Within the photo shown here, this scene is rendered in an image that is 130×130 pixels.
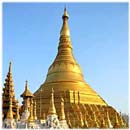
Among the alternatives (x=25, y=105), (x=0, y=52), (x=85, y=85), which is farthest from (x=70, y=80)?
(x=0, y=52)

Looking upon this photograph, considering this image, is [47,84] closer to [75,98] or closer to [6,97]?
[75,98]

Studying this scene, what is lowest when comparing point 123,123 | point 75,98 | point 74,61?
point 123,123

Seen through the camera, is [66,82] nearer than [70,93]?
No

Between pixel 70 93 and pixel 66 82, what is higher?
pixel 66 82

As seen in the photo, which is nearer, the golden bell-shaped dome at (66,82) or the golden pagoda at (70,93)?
the golden pagoda at (70,93)

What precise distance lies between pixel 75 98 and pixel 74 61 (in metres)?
1.58

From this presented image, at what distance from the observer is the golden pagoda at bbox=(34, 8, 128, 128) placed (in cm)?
1141

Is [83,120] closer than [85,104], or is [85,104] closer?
[83,120]

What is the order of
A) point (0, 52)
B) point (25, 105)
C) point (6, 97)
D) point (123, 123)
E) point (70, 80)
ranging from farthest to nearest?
point (70, 80) < point (123, 123) < point (6, 97) < point (25, 105) < point (0, 52)

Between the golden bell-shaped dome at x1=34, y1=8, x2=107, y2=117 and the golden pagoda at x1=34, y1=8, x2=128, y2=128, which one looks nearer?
the golden pagoda at x1=34, y1=8, x2=128, y2=128

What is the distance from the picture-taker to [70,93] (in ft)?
39.8

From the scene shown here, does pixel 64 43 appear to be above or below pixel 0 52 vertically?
above

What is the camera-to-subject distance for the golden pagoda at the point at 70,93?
37.4 ft

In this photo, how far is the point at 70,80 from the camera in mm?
12836
